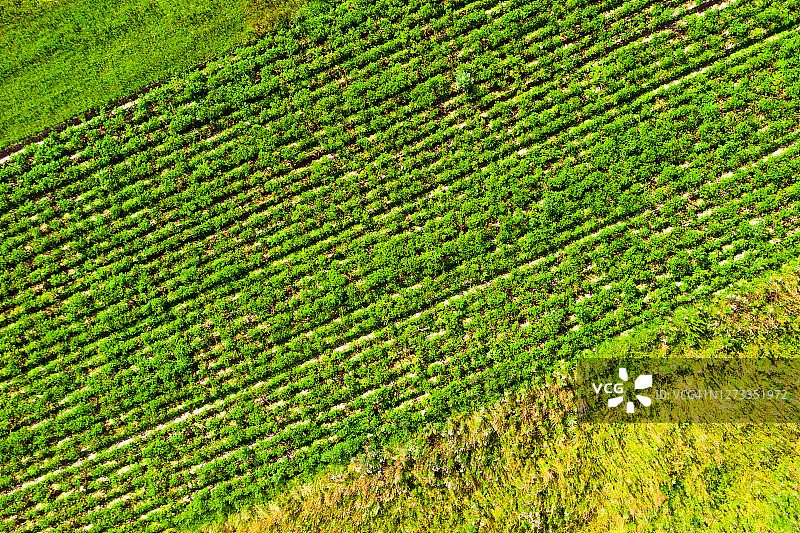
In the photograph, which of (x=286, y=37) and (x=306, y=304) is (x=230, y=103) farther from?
(x=306, y=304)

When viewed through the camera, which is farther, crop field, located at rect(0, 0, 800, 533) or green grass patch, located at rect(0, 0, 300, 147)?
green grass patch, located at rect(0, 0, 300, 147)

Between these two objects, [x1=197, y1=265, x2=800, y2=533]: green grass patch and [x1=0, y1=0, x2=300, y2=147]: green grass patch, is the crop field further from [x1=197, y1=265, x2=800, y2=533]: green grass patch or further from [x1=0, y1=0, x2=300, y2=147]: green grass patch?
[x1=197, y1=265, x2=800, y2=533]: green grass patch

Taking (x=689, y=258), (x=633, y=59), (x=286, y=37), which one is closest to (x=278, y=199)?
(x=286, y=37)
